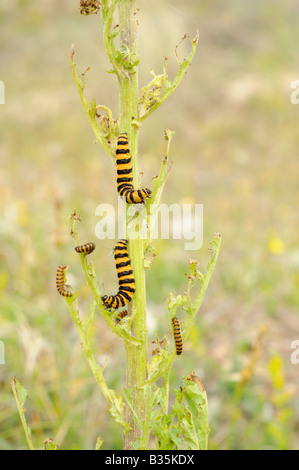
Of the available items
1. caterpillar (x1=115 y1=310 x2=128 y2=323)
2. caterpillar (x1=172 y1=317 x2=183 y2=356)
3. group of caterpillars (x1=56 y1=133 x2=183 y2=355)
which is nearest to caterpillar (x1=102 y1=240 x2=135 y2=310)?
group of caterpillars (x1=56 y1=133 x2=183 y2=355)

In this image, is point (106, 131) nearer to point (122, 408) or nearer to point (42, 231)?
point (122, 408)

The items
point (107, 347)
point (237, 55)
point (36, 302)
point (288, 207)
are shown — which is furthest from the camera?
point (237, 55)

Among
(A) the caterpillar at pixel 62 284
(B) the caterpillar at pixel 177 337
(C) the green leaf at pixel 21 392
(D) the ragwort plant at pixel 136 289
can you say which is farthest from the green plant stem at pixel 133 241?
(C) the green leaf at pixel 21 392

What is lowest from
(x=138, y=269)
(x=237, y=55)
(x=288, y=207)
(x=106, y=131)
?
(x=138, y=269)

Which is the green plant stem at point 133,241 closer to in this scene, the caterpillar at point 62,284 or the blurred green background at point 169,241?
the blurred green background at point 169,241

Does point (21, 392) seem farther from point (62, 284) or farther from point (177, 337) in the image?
point (177, 337)

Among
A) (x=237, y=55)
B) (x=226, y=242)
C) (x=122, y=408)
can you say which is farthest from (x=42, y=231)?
(x=237, y=55)
